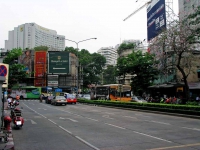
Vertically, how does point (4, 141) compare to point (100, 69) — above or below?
below

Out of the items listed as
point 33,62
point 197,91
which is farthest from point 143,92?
point 33,62

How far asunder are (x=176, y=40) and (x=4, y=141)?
2190cm

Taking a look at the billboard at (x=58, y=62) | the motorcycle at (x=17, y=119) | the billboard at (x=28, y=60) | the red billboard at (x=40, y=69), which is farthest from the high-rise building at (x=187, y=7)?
the billboard at (x=28, y=60)

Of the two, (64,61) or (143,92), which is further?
(64,61)

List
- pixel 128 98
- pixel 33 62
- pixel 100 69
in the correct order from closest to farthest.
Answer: pixel 128 98 < pixel 33 62 < pixel 100 69

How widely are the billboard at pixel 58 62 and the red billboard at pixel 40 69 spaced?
369cm

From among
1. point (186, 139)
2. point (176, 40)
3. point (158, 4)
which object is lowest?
point (186, 139)

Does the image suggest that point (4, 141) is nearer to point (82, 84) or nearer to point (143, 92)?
point (143, 92)

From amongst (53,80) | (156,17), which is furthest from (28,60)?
(156,17)

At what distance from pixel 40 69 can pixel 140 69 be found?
1498 inches

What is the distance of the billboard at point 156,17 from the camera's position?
41103 millimetres

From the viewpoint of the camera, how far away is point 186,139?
964 cm

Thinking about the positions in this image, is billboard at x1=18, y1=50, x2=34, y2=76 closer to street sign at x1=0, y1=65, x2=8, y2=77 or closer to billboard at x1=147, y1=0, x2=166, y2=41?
billboard at x1=147, y1=0, x2=166, y2=41

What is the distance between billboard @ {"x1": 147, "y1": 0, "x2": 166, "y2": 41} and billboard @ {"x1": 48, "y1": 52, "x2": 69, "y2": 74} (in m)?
27.6
